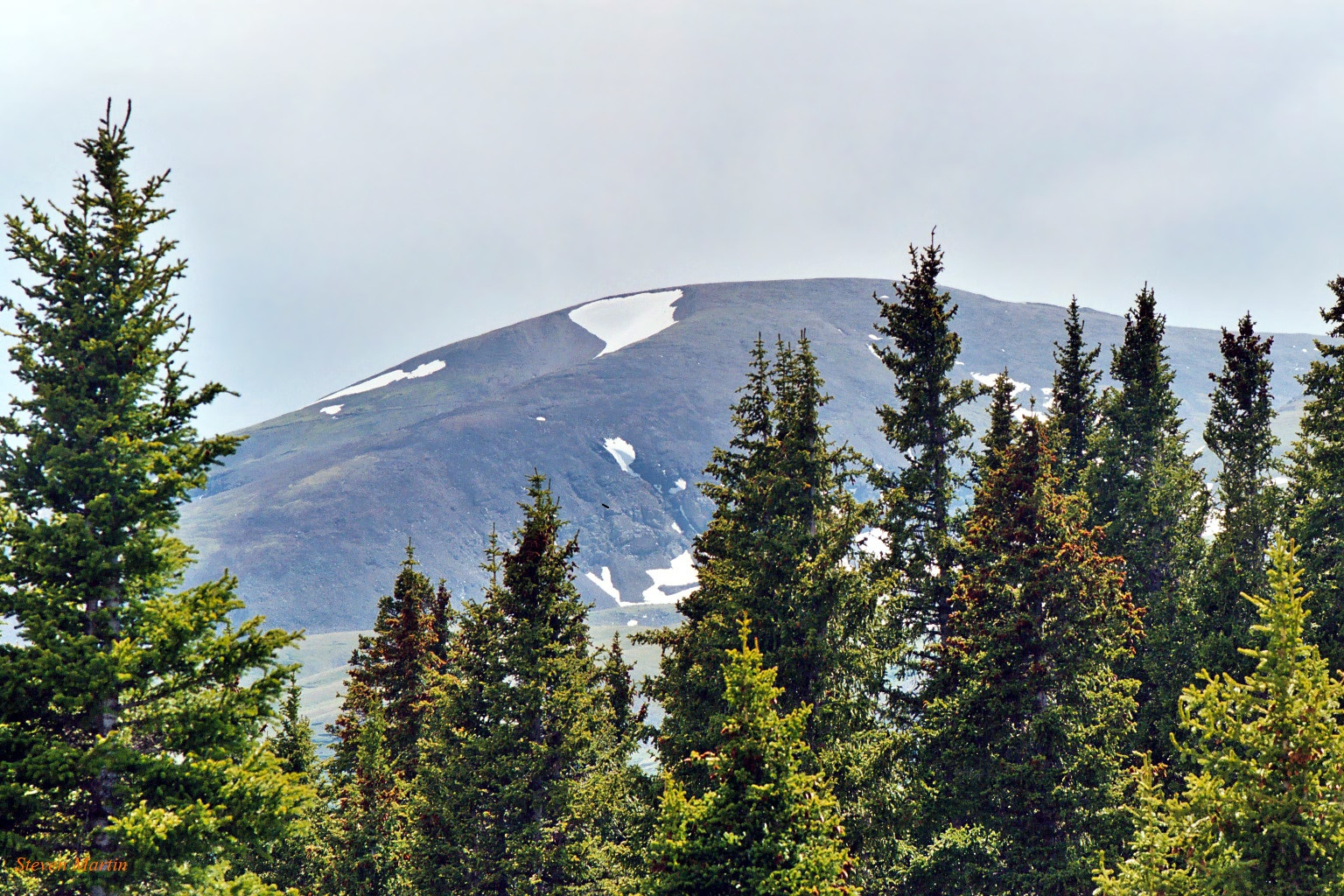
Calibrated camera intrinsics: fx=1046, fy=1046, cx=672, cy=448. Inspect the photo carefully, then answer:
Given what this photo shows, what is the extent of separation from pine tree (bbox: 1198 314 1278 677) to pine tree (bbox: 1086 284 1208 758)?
749 mm

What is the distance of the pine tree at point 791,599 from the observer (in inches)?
908

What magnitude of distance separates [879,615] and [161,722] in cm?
1586

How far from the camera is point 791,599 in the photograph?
77.2 feet

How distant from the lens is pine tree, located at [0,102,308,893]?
12.7 meters

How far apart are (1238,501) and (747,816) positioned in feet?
81.0

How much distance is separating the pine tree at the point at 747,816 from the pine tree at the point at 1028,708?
8275 mm

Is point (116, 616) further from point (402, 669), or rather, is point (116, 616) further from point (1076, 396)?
point (1076, 396)

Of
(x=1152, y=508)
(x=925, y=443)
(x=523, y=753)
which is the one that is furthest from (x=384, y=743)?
(x=1152, y=508)

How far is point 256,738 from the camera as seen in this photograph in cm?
1397

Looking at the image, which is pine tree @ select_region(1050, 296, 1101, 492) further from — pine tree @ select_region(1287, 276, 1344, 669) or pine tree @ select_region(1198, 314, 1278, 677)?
pine tree @ select_region(1287, 276, 1344, 669)

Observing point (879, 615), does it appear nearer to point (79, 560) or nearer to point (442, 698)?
point (442, 698)

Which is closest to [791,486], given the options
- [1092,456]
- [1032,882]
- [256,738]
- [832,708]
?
[832,708]
